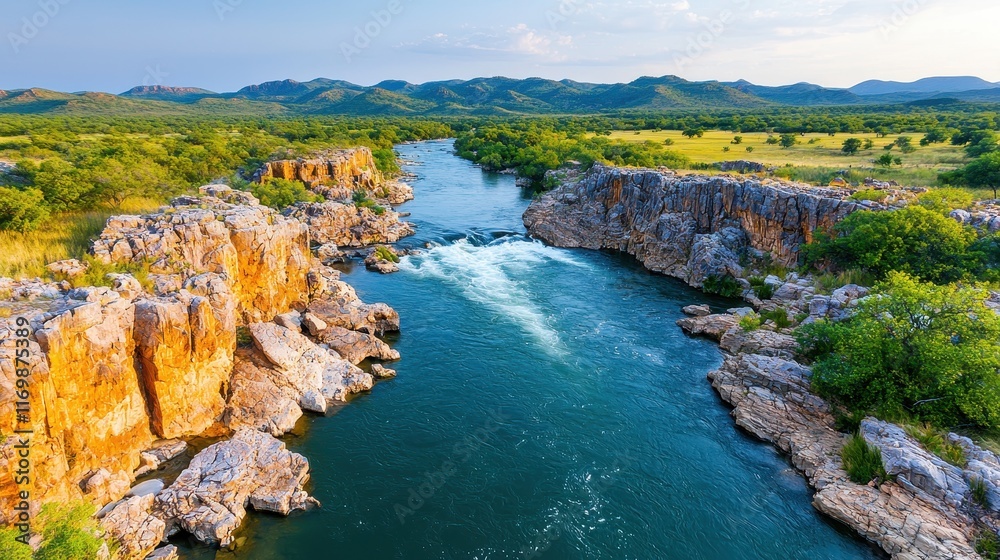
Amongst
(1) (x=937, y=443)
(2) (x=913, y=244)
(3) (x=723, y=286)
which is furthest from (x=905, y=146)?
(1) (x=937, y=443)

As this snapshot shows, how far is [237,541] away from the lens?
16375 millimetres

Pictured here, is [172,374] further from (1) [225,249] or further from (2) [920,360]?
(2) [920,360]

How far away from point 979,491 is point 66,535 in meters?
27.3

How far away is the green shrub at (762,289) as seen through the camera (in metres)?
36.0

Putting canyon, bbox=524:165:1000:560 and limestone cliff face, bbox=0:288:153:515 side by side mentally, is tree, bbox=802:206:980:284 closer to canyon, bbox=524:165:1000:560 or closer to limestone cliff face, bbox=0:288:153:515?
canyon, bbox=524:165:1000:560

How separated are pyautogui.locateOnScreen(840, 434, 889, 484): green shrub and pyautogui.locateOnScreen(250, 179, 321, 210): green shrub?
50680mm

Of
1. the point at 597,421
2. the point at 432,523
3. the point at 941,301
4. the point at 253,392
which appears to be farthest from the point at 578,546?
the point at 941,301

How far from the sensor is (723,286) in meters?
39.1

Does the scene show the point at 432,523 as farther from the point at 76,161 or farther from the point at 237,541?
the point at 76,161

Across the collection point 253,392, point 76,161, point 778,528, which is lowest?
point 778,528

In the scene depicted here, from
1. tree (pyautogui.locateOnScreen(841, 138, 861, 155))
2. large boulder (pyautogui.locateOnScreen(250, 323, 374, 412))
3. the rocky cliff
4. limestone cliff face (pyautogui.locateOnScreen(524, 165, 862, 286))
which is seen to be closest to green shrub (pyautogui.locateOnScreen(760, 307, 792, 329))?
limestone cliff face (pyautogui.locateOnScreen(524, 165, 862, 286))

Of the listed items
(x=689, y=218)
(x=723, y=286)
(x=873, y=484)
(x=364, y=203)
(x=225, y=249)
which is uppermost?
(x=225, y=249)

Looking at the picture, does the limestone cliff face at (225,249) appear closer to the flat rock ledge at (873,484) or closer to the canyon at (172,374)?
the canyon at (172,374)

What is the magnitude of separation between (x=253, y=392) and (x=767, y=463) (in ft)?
74.1
